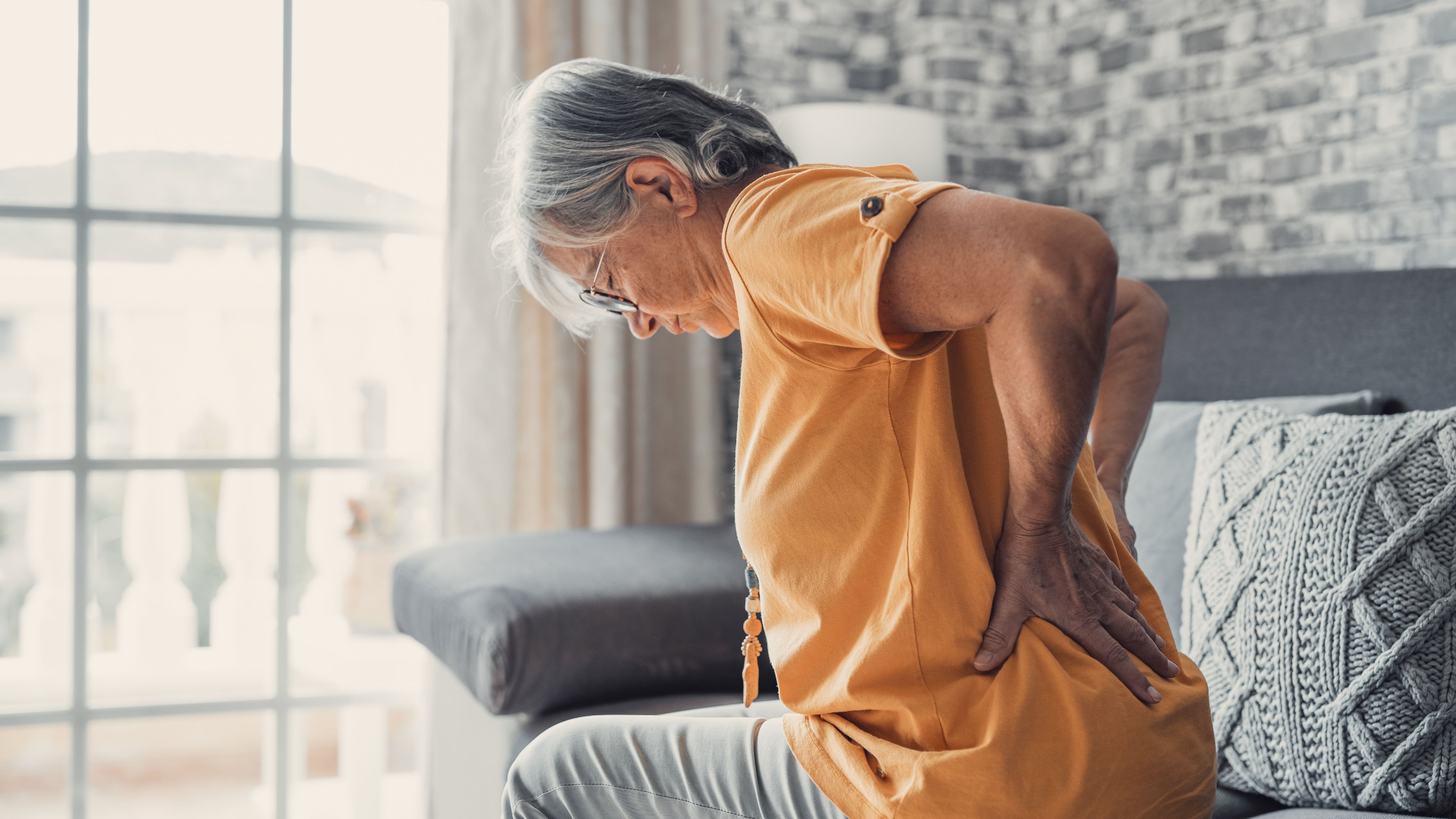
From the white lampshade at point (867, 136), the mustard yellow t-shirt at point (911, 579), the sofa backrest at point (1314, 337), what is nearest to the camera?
the mustard yellow t-shirt at point (911, 579)

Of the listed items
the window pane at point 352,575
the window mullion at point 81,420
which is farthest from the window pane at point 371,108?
the window pane at point 352,575

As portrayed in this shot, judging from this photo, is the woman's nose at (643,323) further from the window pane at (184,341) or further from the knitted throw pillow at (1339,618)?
the window pane at (184,341)

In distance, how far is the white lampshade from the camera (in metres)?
2.30

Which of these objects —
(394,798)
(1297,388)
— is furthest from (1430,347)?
(394,798)

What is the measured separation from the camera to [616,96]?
933 mm

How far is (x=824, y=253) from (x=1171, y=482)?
1.18m

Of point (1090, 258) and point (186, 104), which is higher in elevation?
point (186, 104)

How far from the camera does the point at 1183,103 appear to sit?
2490 millimetres

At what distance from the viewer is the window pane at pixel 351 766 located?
2.59 meters

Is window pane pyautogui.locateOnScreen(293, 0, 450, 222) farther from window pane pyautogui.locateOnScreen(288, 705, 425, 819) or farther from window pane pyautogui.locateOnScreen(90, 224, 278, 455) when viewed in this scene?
window pane pyautogui.locateOnScreen(288, 705, 425, 819)

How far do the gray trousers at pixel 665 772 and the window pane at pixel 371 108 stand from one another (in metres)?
1.70

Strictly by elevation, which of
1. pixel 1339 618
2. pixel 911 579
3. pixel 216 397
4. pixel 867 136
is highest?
pixel 867 136

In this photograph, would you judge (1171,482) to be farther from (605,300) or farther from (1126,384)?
(605,300)

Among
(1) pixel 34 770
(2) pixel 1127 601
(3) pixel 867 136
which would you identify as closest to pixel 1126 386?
(2) pixel 1127 601
